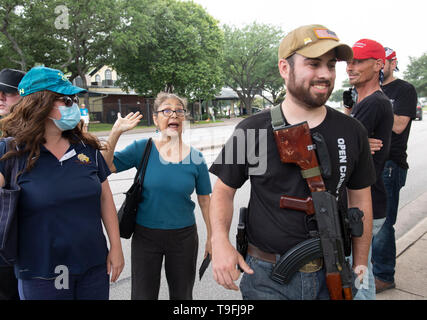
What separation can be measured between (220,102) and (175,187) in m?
47.7

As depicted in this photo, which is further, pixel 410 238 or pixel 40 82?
pixel 410 238

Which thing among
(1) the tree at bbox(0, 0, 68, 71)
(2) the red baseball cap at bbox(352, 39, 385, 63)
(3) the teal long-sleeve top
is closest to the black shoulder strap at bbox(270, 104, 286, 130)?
(3) the teal long-sleeve top

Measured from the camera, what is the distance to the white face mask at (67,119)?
1872 mm

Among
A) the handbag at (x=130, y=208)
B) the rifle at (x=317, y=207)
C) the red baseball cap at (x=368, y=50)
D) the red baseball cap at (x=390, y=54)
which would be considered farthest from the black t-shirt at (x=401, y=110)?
the handbag at (x=130, y=208)

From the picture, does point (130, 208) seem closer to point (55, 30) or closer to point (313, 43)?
point (313, 43)

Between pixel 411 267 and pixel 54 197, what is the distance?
345 cm

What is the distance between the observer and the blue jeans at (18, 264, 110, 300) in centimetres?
178

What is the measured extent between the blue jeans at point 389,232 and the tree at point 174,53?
23.7 metres

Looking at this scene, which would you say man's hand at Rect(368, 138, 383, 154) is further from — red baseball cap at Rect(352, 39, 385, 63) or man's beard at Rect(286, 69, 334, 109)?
man's beard at Rect(286, 69, 334, 109)

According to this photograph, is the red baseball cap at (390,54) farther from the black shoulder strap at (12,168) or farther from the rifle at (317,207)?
the black shoulder strap at (12,168)

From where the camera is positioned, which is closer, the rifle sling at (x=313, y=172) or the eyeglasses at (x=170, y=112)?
the rifle sling at (x=313, y=172)

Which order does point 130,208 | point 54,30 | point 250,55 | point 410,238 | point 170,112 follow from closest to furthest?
1. point 130,208
2. point 170,112
3. point 410,238
4. point 54,30
5. point 250,55

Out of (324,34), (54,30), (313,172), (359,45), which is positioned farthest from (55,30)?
(313,172)

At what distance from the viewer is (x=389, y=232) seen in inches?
120
